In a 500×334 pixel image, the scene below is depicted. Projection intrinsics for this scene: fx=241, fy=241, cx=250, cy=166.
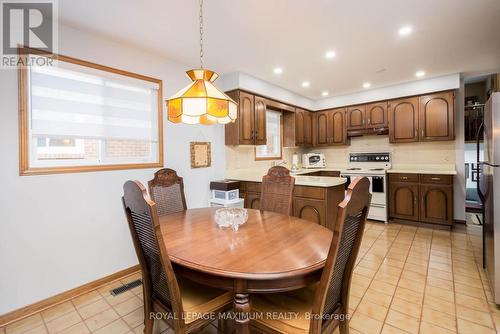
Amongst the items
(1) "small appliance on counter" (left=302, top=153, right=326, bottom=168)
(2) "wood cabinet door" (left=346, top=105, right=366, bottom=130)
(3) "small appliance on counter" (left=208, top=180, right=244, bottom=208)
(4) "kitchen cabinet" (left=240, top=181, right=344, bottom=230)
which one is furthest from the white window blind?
(2) "wood cabinet door" (left=346, top=105, right=366, bottom=130)

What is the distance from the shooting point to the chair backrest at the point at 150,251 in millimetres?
1060

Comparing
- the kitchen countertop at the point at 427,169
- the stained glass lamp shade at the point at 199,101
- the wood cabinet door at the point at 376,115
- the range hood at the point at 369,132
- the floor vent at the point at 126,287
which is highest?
the wood cabinet door at the point at 376,115

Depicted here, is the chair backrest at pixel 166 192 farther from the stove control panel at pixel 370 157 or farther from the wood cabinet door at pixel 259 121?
the stove control panel at pixel 370 157

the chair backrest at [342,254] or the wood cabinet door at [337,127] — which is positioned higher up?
the wood cabinet door at [337,127]

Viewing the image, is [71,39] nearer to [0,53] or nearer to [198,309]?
[0,53]

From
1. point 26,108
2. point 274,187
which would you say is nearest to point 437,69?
point 274,187

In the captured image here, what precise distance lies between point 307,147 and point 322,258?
468cm

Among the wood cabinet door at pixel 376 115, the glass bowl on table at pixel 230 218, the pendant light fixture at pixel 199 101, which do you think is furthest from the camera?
the wood cabinet door at pixel 376 115

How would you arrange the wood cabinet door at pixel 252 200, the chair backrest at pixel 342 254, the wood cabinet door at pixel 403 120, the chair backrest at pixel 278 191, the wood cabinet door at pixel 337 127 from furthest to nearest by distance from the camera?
the wood cabinet door at pixel 337 127
the wood cabinet door at pixel 403 120
the wood cabinet door at pixel 252 200
the chair backrest at pixel 278 191
the chair backrest at pixel 342 254

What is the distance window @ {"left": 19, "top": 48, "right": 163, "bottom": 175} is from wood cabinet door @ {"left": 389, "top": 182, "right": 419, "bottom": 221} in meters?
3.82

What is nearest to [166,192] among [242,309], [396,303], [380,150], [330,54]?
[242,309]

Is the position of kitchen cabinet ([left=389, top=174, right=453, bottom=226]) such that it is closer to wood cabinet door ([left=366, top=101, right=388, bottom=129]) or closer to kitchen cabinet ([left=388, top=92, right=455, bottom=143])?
kitchen cabinet ([left=388, top=92, right=455, bottom=143])

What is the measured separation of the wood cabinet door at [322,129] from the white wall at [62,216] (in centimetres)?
346

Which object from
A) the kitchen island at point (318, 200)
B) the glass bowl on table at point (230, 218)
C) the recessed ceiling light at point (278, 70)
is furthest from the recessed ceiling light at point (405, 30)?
the glass bowl on table at point (230, 218)
